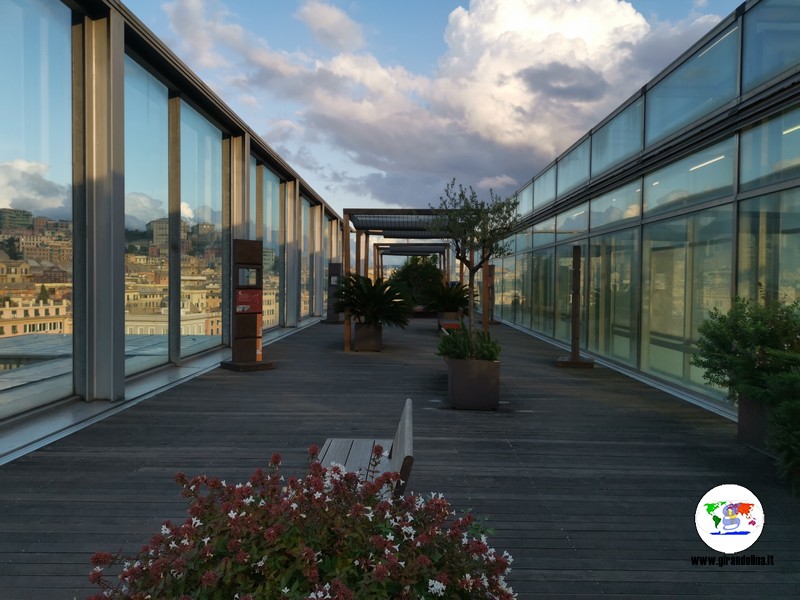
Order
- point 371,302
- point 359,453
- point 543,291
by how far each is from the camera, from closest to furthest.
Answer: point 359,453 → point 371,302 → point 543,291

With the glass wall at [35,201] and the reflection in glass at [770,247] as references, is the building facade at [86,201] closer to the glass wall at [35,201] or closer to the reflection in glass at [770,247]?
the glass wall at [35,201]

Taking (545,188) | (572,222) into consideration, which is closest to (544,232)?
(545,188)

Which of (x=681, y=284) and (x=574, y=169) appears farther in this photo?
(x=574, y=169)

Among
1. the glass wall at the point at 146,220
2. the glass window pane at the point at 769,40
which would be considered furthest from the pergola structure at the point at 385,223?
the glass window pane at the point at 769,40

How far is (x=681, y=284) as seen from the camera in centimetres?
771

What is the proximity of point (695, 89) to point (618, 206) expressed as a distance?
9.38 feet

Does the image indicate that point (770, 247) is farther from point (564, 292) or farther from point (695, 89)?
point (564, 292)

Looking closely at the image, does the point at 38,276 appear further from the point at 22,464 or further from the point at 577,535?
the point at 577,535

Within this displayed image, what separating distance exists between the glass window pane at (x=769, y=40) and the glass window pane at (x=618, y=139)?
108 inches

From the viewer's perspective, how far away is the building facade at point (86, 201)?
5465 mm

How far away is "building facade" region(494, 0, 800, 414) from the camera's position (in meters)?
5.73

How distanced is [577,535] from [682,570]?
21.0 inches

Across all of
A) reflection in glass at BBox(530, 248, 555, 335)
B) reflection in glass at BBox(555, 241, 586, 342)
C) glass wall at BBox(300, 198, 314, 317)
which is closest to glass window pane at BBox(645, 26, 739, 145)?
reflection in glass at BBox(555, 241, 586, 342)

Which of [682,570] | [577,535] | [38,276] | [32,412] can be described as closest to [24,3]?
[38,276]
